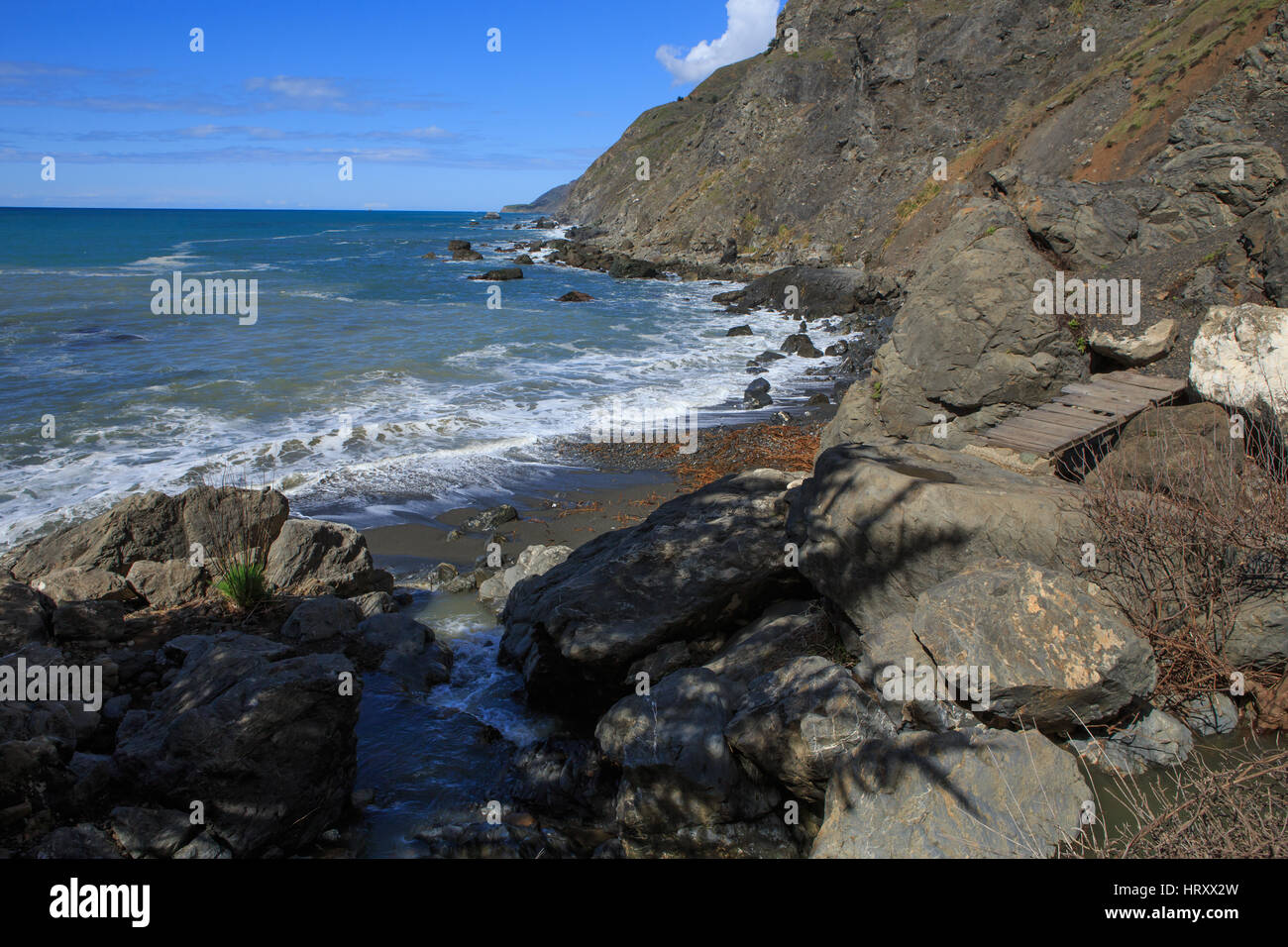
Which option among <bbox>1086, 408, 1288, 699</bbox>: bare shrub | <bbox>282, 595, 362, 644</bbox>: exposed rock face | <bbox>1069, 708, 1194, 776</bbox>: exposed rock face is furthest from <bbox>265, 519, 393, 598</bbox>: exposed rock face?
<bbox>1086, 408, 1288, 699</bbox>: bare shrub

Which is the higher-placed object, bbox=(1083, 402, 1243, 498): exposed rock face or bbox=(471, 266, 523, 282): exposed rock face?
bbox=(471, 266, 523, 282): exposed rock face

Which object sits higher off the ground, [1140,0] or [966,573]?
[1140,0]

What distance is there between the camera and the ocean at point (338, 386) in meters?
14.6

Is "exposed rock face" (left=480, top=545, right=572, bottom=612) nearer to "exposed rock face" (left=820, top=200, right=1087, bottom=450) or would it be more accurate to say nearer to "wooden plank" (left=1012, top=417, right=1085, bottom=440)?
"exposed rock face" (left=820, top=200, right=1087, bottom=450)

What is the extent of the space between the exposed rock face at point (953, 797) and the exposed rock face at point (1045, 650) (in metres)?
0.32

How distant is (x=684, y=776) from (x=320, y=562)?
20.4 feet

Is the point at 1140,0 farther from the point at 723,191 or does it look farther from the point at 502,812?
the point at 502,812

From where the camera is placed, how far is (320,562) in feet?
31.1

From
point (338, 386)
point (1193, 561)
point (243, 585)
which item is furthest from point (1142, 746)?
point (338, 386)

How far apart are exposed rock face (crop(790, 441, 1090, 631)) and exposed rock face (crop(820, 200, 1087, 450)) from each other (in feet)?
12.6

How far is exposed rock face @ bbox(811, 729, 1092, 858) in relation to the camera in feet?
13.1

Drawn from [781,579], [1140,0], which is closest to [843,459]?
[781,579]

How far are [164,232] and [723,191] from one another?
93237 mm
